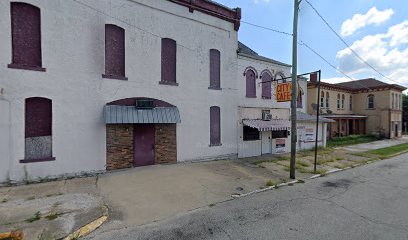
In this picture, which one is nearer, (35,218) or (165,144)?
(35,218)

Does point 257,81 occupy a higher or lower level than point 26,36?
lower

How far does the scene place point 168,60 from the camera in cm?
1208

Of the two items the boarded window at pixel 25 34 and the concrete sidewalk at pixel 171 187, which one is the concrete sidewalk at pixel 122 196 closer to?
the concrete sidewalk at pixel 171 187

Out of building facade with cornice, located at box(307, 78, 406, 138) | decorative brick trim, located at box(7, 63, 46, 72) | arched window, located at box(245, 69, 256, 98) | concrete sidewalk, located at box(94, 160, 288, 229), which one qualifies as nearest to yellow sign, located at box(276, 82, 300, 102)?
arched window, located at box(245, 69, 256, 98)

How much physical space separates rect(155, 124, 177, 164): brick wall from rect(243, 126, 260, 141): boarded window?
5048mm

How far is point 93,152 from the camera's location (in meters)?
9.93

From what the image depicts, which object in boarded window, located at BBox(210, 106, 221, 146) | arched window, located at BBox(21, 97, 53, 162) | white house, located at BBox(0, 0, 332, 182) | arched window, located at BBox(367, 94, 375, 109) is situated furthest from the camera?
arched window, located at BBox(367, 94, 375, 109)

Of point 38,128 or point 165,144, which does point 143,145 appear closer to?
point 165,144

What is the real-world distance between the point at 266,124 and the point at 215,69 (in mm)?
4793

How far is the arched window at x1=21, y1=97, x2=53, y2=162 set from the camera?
869cm

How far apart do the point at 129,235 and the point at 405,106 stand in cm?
5981

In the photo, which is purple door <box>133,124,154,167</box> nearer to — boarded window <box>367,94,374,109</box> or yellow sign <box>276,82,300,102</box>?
yellow sign <box>276,82,300,102</box>

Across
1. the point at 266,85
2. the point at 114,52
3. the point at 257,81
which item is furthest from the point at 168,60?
the point at 266,85

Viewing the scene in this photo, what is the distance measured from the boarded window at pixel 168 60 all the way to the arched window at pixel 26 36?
517cm
